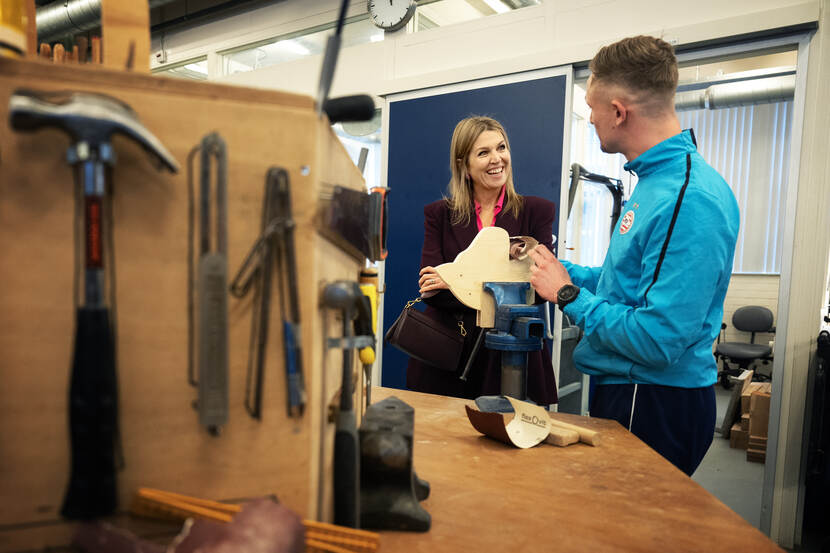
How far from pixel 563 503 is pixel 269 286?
57 cm

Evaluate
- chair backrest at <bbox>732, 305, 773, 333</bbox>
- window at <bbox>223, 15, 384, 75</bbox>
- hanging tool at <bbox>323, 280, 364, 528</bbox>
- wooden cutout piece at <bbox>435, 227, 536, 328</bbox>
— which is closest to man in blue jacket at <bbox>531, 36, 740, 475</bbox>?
wooden cutout piece at <bbox>435, 227, 536, 328</bbox>

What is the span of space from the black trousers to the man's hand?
0.29m

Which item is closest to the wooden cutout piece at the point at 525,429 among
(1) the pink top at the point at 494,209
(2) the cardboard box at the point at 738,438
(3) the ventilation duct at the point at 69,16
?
(1) the pink top at the point at 494,209

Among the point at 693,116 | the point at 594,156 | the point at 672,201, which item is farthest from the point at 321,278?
the point at 693,116

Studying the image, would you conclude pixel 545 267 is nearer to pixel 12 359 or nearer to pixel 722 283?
pixel 722 283

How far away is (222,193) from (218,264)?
8 centimetres

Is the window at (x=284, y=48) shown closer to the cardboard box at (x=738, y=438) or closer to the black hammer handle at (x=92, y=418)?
the black hammer handle at (x=92, y=418)

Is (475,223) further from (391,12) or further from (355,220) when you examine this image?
(391,12)

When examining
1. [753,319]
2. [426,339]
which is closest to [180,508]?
[426,339]

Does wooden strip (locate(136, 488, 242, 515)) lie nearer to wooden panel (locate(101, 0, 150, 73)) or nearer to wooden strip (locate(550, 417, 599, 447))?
wooden panel (locate(101, 0, 150, 73))

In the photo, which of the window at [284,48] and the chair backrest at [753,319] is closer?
the window at [284,48]

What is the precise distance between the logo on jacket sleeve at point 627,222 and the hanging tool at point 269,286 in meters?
0.98

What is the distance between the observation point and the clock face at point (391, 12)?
3.56 metres

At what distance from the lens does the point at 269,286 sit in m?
0.56
